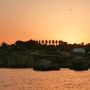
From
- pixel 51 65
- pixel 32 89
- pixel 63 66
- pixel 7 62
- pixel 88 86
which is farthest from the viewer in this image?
pixel 7 62

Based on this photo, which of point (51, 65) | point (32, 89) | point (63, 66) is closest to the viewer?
point (32, 89)

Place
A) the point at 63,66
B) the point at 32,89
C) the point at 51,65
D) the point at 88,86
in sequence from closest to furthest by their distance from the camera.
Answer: the point at 32,89 → the point at 88,86 → the point at 51,65 → the point at 63,66

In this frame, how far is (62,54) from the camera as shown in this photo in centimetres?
17900

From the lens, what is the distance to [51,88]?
79.8m

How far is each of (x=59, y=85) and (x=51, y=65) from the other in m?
50.5

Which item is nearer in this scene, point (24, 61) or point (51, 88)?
point (51, 88)

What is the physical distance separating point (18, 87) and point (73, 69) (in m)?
62.1

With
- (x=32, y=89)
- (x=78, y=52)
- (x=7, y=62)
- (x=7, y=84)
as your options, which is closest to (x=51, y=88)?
(x=32, y=89)

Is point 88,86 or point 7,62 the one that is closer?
point 88,86

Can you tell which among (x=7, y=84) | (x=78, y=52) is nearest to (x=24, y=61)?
(x=78, y=52)

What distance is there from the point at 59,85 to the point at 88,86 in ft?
14.9

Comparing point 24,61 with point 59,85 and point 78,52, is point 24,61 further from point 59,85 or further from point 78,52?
point 59,85

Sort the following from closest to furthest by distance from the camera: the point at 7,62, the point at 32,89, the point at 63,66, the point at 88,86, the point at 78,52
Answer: the point at 32,89 < the point at 88,86 < the point at 63,66 < the point at 7,62 < the point at 78,52

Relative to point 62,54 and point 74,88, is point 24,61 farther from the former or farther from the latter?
point 74,88
